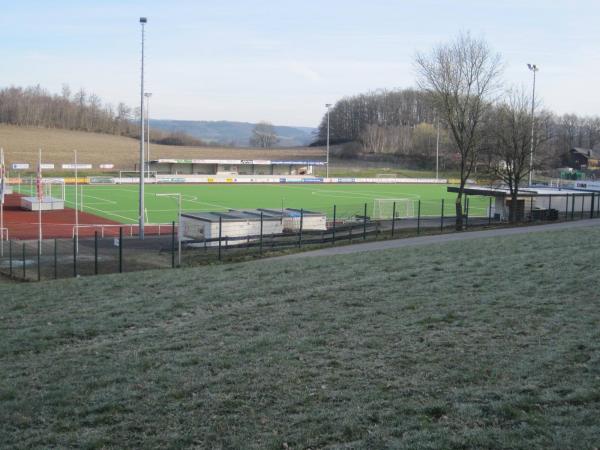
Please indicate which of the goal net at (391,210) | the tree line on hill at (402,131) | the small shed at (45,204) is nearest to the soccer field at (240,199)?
the goal net at (391,210)

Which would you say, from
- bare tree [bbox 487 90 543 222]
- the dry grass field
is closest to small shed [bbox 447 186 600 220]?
bare tree [bbox 487 90 543 222]

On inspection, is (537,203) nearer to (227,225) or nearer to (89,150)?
(227,225)

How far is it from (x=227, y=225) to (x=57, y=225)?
52.9ft

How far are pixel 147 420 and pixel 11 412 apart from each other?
1.77m

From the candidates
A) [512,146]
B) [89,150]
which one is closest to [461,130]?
[512,146]

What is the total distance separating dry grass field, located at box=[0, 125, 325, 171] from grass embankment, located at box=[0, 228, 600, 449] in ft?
292

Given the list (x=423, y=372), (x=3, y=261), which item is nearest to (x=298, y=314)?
(x=423, y=372)

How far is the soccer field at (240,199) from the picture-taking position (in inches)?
2057

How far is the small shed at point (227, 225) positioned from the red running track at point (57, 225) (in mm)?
3578

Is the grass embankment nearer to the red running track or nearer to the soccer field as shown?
the red running track

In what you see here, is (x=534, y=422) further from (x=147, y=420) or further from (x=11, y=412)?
(x=11, y=412)

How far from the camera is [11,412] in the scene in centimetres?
836

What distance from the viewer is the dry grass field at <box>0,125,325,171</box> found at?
113 metres

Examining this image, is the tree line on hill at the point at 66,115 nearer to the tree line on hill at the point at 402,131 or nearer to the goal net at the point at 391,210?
the tree line on hill at the point at 402,131
